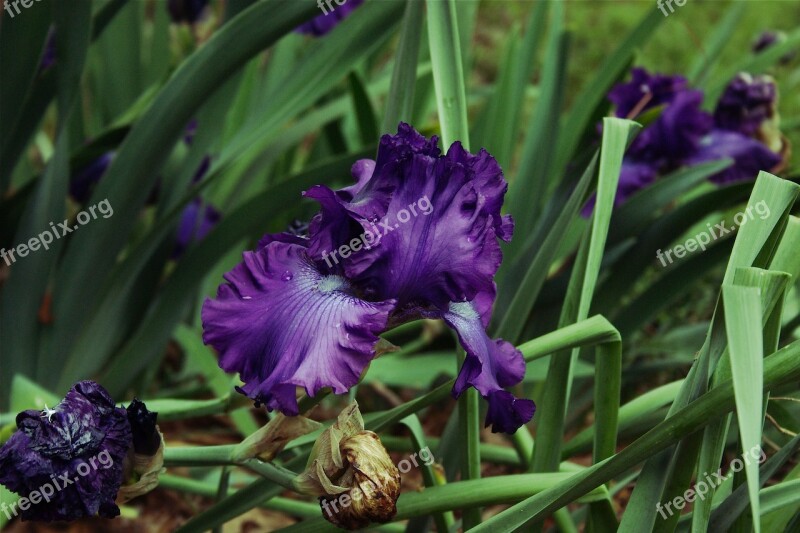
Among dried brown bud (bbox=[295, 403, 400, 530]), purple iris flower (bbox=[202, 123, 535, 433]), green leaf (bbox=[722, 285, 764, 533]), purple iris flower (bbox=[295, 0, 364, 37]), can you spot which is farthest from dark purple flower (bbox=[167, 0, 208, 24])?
green leaf (bbox=[722, 285, 764, 533])

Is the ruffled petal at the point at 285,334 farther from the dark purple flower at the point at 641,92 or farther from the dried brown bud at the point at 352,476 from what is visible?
the dark purple flower at the point at 641,92

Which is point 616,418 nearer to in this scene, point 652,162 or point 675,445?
point 675,445

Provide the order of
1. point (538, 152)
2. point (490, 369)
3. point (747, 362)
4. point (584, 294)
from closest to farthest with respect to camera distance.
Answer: point (747, 362) → point (490, 369) → point (584, 294) → point (538, 152)

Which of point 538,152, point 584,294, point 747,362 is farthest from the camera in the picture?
point 538,152

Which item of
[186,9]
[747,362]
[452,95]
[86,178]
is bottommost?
[747,362]

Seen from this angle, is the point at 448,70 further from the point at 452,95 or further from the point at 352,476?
the point at 352,476

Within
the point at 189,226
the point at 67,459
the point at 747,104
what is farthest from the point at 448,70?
the point at 747,104
